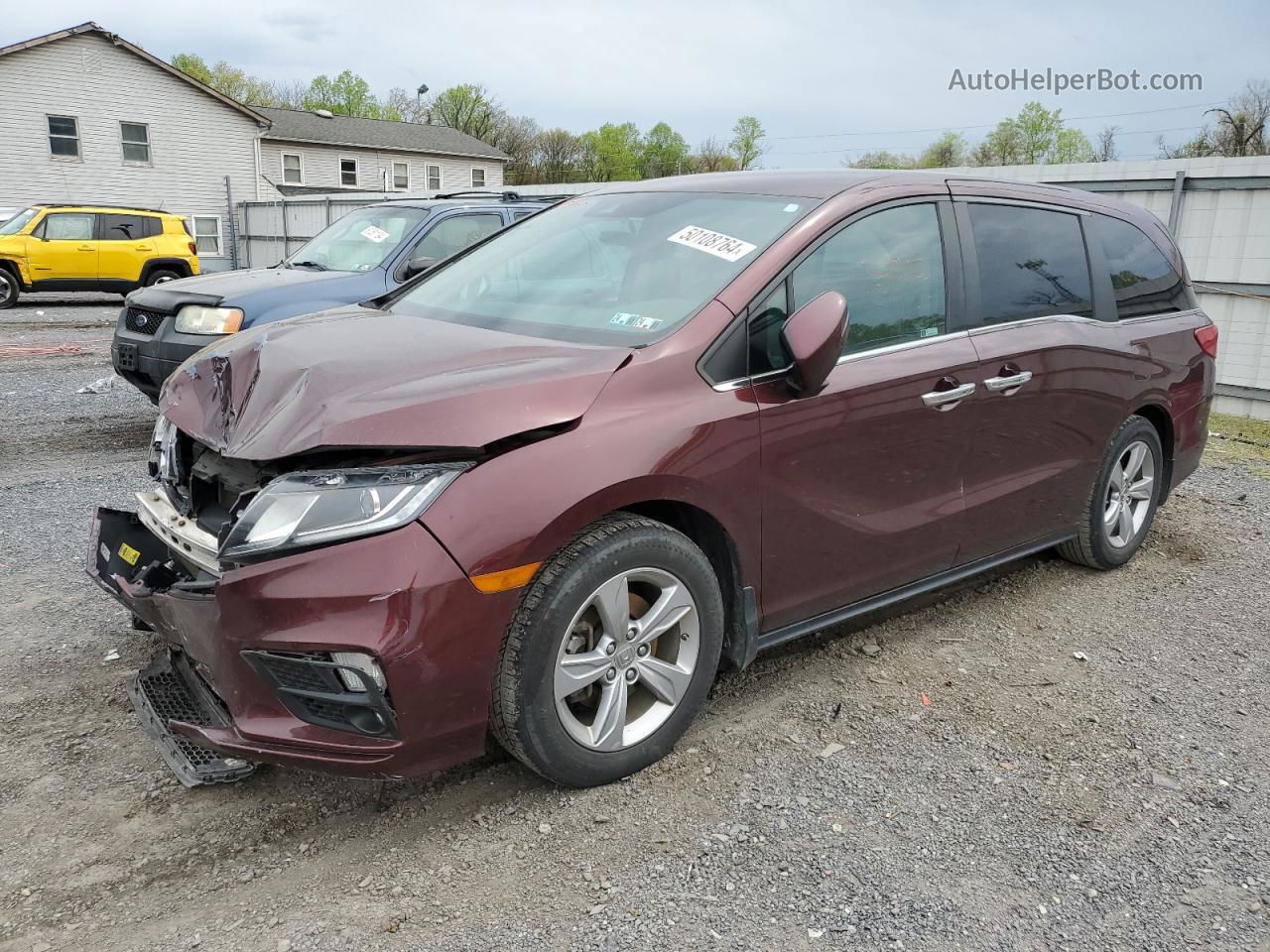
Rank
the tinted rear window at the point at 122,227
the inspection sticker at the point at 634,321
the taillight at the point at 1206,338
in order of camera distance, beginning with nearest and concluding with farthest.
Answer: the inspection sticker at the point at 634,321 < the taillight at the point at 1206,338 < the tinted rear window at the point at 122,227

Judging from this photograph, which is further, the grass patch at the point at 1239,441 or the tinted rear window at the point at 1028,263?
the grass patch at the point at 1239,441

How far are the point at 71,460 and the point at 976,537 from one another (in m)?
5.77

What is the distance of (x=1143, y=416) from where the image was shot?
4805 mm

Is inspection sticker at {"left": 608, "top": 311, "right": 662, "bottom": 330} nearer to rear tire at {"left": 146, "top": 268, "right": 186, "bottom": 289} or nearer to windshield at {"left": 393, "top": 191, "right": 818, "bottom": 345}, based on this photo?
→ windshield at {"left": 393, "top": 191, "right": 818, "bottom": 345}

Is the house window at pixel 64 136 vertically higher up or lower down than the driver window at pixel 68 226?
higher up

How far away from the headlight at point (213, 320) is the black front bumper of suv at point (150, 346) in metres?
0.05

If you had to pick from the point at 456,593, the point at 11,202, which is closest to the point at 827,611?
the point at 456,593

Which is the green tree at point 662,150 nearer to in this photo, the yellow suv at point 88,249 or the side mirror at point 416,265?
the yellow suv at point 88,249

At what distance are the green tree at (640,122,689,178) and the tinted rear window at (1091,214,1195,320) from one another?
283ft

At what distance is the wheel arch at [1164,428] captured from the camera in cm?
480

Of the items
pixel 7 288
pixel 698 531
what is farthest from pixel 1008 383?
pixel 7 288

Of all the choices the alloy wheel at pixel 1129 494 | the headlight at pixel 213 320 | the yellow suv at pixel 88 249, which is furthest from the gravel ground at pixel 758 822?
the yellow suv at pixel 88 249

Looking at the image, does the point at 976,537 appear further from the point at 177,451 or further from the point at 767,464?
the point at 177,451

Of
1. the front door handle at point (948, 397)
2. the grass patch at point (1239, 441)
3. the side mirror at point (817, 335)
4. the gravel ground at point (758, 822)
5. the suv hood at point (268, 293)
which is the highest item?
the side mirror at point (817, 335)
